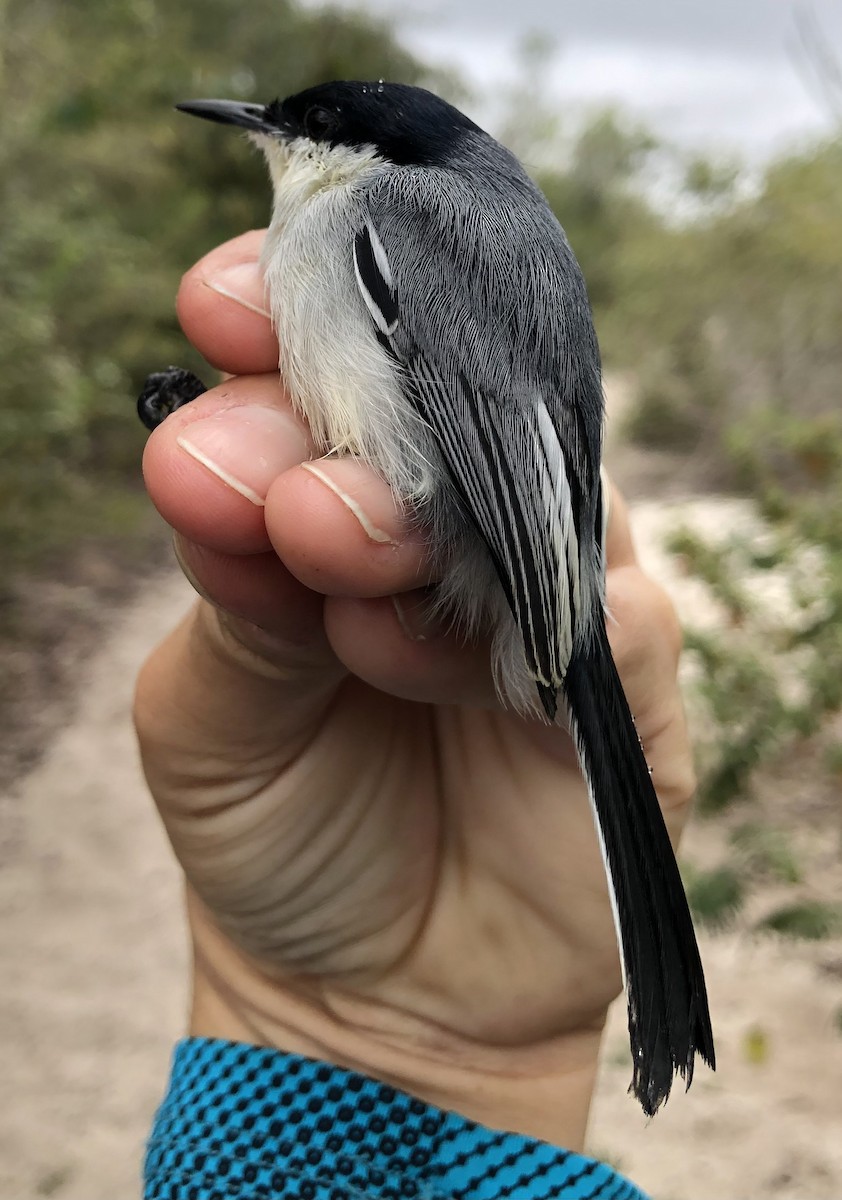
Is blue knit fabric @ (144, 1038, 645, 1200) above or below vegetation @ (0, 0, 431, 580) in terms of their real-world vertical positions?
below

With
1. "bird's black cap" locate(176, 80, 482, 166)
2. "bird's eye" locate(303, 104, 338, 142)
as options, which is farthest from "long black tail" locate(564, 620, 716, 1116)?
"bird's eye" locate(303, 104, 338, 142)

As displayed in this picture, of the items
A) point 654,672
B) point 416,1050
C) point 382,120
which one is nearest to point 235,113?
point 382,120

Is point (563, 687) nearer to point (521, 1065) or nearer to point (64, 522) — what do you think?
point (521, 1065)

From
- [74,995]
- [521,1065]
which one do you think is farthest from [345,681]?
[74,995]

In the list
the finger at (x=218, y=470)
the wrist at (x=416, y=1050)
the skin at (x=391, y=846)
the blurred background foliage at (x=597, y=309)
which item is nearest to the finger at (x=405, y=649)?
the skin at (x=391, y=846)

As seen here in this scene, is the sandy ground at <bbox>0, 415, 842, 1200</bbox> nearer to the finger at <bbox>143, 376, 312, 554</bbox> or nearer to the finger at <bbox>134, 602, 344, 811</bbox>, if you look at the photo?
the finger at <bbox>134, 602, 344, 811</bbox>

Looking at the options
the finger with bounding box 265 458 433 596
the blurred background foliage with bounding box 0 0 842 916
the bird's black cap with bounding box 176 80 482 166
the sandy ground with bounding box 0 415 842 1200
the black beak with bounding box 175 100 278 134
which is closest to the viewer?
the finger with bounding box 265 458 433 596
